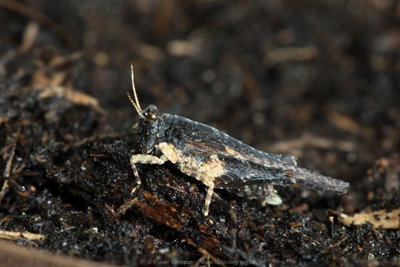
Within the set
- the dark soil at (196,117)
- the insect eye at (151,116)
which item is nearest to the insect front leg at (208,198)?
the dark soil at (196,117)

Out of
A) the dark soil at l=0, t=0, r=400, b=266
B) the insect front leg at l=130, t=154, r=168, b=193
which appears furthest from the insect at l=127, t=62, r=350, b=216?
the dark soil at l=0, t=0, r=400, b=266

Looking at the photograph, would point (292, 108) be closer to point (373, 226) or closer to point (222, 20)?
point (222, 20)

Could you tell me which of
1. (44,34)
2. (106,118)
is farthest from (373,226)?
(44,34)

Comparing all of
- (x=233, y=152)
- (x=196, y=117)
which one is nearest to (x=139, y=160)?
(x=233, y=152)

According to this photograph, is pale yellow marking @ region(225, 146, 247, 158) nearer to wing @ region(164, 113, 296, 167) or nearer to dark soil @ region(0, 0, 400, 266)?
wing @ region(164, 113, 296, 167)

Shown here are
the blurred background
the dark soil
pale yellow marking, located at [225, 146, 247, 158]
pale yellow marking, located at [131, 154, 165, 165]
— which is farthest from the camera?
the blurred background

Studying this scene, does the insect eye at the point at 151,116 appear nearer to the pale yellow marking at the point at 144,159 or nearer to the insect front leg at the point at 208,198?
the pale yellow marking at the point at 144,159

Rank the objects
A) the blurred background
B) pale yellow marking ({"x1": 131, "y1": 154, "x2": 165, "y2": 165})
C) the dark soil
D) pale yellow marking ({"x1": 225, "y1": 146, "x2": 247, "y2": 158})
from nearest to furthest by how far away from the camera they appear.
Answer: the dark soil, pale yellow marking ({"x1": 131, "y1": 154, "x2": 165, "y2": 165}), pale yellow marking ({"x1": 225, "y1": 146, "x2": 247, "y2": 158}), the blurred background
